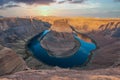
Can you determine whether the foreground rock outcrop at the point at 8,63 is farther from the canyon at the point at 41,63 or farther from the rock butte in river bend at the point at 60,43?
the rock butte in river bend at the point at 60,43

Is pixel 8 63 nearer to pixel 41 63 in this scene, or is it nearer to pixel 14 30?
pixel 41 63

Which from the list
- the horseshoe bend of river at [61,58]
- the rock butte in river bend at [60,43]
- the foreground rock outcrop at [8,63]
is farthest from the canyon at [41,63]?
the rock butte in river bend at [60,43]

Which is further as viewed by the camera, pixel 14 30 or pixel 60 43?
→ pixel 14 30

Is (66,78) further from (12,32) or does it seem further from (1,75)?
(12,32)

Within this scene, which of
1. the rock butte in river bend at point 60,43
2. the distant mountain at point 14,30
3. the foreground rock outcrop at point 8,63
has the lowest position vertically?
the distant mountain at point 14,30

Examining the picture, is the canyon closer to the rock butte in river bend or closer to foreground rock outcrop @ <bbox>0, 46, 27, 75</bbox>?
foreground rock outcrop @ <bbox>0, 46, 27, 75</bbox>

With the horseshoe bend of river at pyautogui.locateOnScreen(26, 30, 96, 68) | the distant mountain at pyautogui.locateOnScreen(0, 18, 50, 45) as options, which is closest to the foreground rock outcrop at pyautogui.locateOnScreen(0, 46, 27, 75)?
the horseshoe bend of river at pyautogui.locateOnScreen(26, 30, 96, 68)

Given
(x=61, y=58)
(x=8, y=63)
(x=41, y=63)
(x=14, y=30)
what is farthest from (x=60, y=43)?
(x=8, y=63)

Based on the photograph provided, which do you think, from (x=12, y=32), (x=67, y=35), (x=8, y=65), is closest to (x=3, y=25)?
(x=12, y=32)

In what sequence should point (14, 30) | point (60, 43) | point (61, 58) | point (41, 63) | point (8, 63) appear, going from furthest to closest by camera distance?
1. point (14, 30)
2. point (60, 43)
3. point (61, 58)
4. point (41, 63)
5. point (8, 63)
